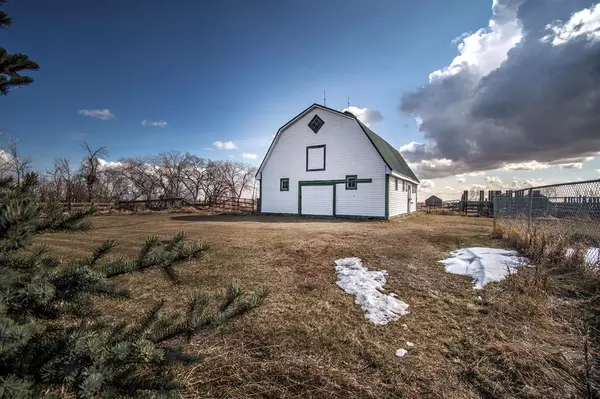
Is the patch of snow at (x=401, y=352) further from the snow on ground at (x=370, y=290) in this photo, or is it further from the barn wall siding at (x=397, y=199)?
the barn wall siding at (x=397, y=199)

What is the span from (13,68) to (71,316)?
1.59m

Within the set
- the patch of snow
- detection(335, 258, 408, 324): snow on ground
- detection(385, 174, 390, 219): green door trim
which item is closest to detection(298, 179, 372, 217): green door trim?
detection(385, 174, 390, 219): green door trim

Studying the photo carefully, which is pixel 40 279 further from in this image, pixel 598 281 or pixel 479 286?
pixel 598 281

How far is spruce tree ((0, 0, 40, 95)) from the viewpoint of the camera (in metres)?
1.65

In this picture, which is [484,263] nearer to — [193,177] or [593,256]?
[593,256]

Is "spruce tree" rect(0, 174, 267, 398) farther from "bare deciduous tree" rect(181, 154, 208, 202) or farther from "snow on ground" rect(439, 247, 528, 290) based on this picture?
"bare deciduous tree" rect(181, 154, 208, 202)

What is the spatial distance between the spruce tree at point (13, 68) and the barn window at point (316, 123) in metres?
17.5

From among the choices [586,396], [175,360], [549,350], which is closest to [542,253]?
[549,350]

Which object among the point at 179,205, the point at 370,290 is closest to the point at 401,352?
the point at 370,290

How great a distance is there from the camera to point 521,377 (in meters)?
2.40

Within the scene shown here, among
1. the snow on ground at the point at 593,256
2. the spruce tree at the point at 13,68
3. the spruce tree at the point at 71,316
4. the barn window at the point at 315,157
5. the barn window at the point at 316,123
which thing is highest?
the barn window at the point at 316,123

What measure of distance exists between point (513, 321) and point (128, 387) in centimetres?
411

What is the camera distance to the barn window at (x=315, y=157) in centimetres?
1842

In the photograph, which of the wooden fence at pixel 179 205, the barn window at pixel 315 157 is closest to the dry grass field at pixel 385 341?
the barn window at pixel 315 157
